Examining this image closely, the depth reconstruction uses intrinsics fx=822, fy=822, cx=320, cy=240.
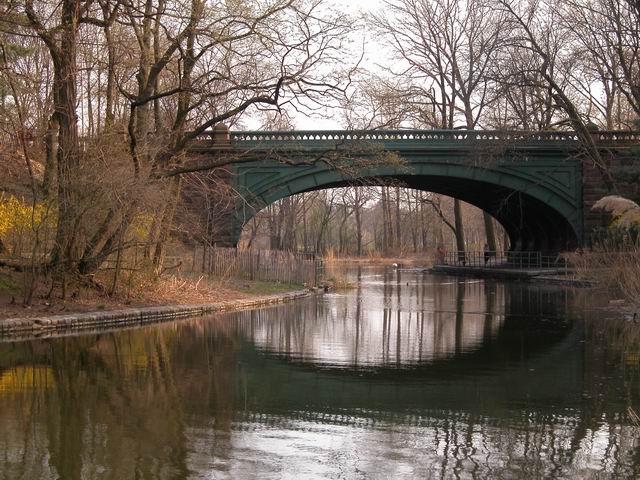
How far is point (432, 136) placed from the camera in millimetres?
36719

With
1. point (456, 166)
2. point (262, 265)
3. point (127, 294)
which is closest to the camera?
point (127, 294)

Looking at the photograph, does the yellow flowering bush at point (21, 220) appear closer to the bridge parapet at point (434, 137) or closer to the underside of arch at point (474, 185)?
the underside of arch at point (474, 185)

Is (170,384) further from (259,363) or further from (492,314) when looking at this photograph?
(492,314)

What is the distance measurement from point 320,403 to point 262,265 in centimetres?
1981

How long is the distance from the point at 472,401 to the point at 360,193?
60.9 metres

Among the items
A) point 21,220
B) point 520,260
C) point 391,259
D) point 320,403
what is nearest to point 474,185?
point 520,260

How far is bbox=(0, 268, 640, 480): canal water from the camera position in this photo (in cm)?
623

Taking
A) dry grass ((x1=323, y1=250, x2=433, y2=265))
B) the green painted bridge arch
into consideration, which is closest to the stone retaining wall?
the green painted bridge arch

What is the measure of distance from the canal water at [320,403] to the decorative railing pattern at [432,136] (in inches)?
732

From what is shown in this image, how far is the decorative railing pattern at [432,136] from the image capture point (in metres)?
33.9

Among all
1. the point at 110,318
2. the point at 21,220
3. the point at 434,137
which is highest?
the point at 434,137

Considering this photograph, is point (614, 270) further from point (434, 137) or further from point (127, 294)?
point (434, 137)

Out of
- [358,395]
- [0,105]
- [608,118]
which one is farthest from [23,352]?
[608,118]

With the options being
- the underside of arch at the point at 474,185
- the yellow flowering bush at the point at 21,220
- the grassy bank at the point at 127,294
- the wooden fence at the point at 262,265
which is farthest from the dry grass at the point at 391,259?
the yellow flowering bush at the point at 21,220
